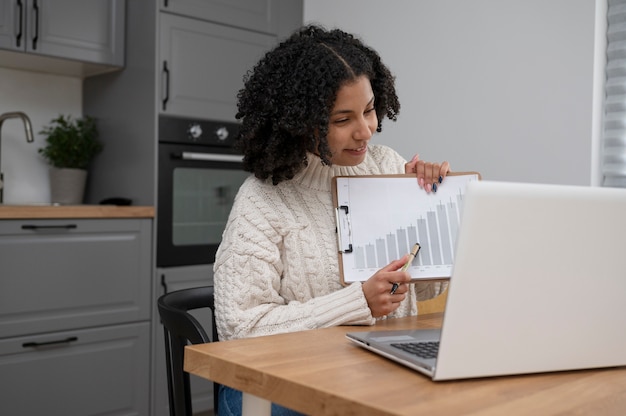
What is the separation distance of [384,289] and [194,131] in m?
1.96

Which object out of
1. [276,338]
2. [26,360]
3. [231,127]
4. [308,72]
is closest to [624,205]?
[276,338]

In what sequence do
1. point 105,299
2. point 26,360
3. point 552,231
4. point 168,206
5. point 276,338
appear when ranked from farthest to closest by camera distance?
1. point 168,206
2. point 105,299
3. point 26,360
4. point 276,338
5. point 552,231

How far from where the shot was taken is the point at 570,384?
2.98ft

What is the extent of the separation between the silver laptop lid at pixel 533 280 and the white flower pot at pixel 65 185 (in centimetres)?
254

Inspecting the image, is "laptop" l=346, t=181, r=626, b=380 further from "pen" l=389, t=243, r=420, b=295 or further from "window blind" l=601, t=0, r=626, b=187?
"window blind" l=601, t=0, r=626, b=187

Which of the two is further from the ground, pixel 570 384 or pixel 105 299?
pixel 570 384

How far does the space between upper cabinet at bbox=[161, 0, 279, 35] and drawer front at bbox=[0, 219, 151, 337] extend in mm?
906

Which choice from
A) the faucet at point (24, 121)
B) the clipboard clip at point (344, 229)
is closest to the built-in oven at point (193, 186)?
the faucet at point (24, 121)

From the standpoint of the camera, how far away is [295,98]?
4.90ft

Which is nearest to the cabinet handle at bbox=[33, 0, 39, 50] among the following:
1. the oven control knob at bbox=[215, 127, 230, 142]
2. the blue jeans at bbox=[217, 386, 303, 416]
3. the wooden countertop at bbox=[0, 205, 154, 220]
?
the wooden countertop at bbox=[0, 205, 154, 220]

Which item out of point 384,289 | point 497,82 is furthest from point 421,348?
point 497,82

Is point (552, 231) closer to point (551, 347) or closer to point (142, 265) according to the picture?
point (551, 347)

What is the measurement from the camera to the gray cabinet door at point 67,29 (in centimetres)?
275

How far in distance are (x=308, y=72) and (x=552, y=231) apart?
762 millimetres
